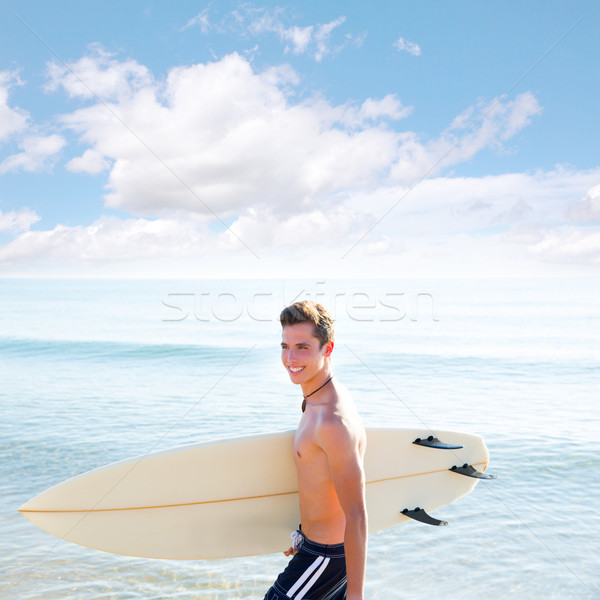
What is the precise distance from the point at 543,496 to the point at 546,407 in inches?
180

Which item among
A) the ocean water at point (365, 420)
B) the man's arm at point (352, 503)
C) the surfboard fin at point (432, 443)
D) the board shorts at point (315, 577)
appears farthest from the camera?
the ocean water at point (365, 420)

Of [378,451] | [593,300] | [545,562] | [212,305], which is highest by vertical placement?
[212,305]

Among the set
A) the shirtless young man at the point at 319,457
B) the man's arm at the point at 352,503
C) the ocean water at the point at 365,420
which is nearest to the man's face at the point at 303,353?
the shirtless young man at the point at 319,457

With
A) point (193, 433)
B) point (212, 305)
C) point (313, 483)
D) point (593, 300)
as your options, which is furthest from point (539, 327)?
point (212, 305)

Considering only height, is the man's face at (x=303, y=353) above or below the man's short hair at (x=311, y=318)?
below

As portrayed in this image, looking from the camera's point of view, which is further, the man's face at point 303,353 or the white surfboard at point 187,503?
the white surfboard at point 187,503

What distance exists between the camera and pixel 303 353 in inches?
71.6

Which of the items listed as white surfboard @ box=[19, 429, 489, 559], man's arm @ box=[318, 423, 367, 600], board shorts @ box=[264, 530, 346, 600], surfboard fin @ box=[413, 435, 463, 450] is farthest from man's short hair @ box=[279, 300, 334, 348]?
surfboard fin @ box=[413, 435, 463, 450]

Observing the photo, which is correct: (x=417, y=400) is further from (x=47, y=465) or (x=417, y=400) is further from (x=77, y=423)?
(x=47, y=465)

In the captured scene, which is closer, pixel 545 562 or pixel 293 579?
pixel 293 579

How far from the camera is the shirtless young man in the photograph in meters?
1.63

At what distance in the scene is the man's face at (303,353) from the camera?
71.4 inches

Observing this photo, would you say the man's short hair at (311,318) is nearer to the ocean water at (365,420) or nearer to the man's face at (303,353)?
the man's face at (303,353)

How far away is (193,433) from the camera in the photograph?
7105 millimetres
